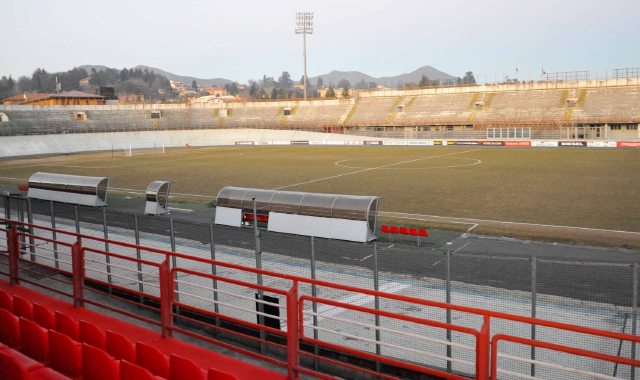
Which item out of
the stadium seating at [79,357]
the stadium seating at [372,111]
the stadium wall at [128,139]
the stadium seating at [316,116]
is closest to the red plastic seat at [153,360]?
the stadium seating at [79,357]

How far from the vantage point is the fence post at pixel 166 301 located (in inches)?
319

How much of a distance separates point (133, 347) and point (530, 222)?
19.3 meters

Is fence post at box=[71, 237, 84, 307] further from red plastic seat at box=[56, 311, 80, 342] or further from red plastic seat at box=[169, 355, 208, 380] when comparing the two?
red plastic seat at box=[169, 355, 208, 380]

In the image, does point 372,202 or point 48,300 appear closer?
point 48,300

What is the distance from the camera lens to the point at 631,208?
81.1 ft

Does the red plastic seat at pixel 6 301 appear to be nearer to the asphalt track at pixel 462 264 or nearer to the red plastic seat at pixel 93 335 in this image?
the red plastic seat at pixel 93 335

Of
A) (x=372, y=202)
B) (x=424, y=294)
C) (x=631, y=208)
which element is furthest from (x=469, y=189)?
(x=424, y=294)

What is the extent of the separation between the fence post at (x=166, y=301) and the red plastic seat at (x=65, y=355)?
66.5 inches

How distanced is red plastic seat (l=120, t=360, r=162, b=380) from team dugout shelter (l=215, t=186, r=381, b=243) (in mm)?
12952

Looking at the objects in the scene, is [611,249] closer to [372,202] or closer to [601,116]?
[372,202]

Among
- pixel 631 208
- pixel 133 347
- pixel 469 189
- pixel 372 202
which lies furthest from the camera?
pixel 469 189

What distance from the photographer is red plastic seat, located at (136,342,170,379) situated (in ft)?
19.8

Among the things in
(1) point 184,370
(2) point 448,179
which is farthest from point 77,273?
(2) point 448,179

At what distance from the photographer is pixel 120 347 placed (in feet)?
21.3
